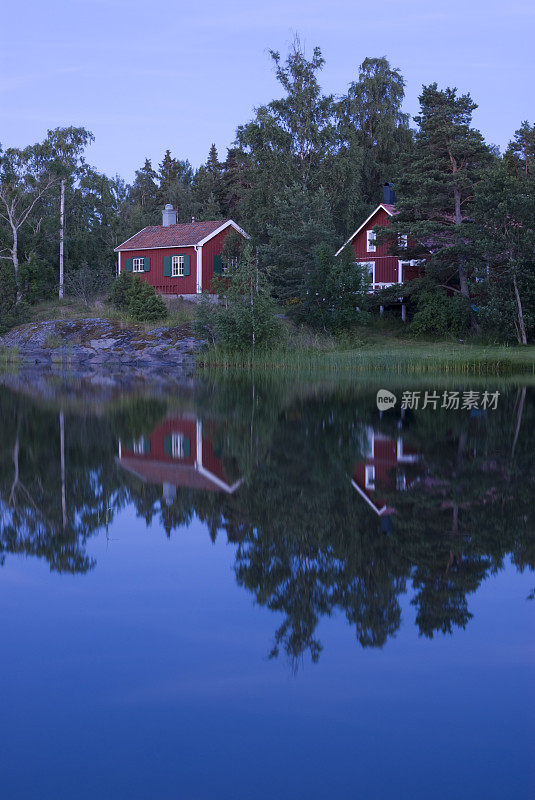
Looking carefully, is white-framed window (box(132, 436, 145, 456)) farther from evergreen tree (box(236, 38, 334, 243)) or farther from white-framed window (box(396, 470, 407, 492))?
evergreen tree (box(236, 38, 334, 243))

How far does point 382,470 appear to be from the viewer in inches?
356

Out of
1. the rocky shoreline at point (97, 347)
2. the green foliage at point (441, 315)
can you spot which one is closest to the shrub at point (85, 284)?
the rocky shoreline at point (97, 347)

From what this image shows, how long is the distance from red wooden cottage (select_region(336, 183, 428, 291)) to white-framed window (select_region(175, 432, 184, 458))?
28059 millimetres

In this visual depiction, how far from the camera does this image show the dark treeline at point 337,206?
3212 cm

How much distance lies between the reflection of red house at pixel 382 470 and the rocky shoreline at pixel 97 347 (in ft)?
68.2

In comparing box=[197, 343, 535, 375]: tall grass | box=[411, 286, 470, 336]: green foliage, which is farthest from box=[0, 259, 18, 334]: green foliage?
box=[411, 286, 470, 336]: green foliage

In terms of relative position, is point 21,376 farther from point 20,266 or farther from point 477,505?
point 477,505

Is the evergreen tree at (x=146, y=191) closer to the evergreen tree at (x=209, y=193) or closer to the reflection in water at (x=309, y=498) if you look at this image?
the evergreen tree at (x=209, y=193)

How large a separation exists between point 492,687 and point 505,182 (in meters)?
29.5

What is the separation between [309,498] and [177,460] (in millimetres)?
2958

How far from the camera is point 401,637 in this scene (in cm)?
413

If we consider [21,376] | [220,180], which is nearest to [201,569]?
[21,376]

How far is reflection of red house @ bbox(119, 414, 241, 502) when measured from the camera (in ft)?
27.7

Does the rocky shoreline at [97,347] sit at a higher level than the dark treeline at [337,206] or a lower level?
lower
